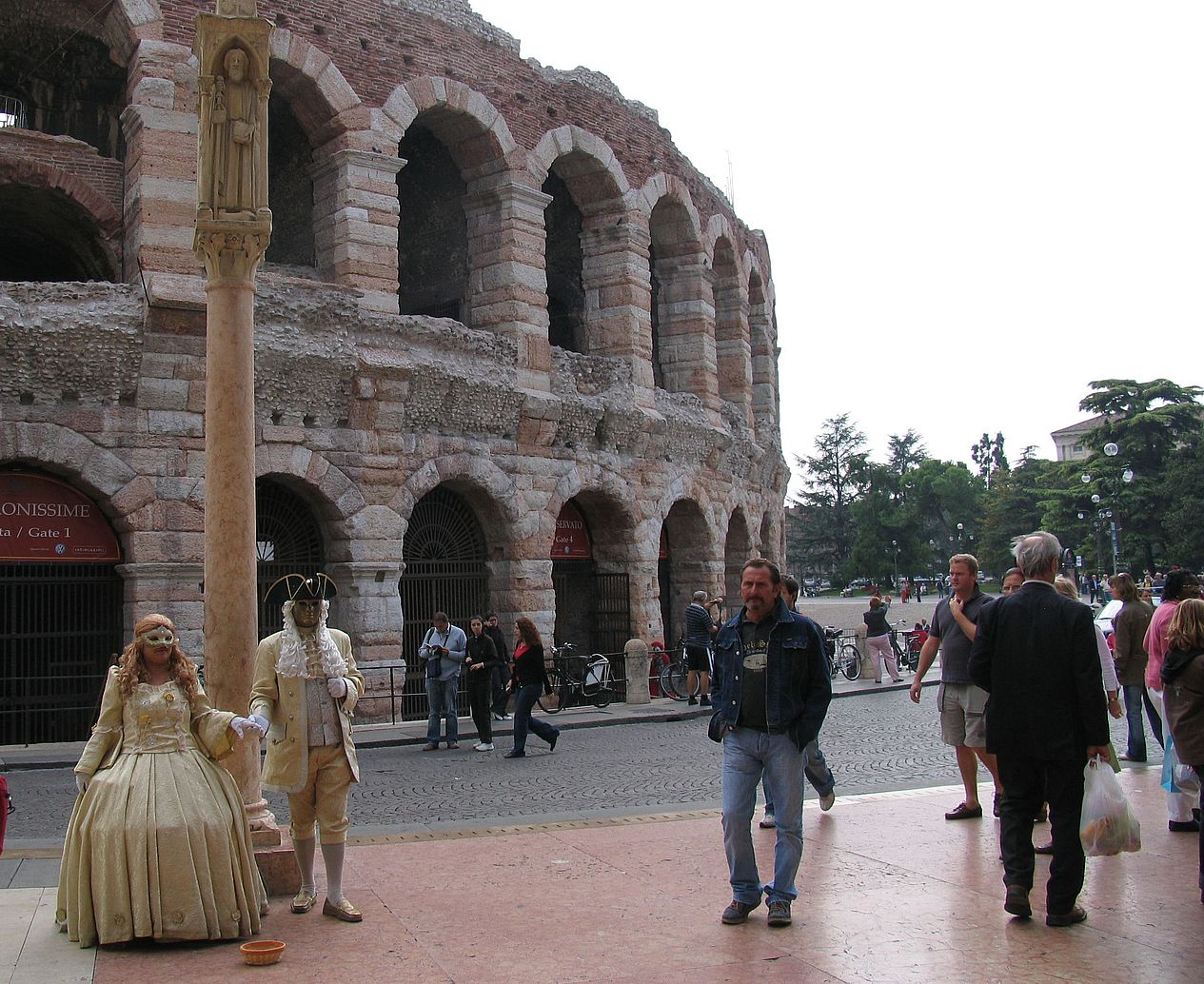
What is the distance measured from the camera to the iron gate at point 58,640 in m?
14.6

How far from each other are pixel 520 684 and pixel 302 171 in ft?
34.1

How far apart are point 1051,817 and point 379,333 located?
12.7 metres

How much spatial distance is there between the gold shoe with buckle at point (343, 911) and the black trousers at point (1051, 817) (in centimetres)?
313

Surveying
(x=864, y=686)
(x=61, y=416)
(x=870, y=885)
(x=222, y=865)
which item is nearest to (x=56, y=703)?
(x=61, y=416)

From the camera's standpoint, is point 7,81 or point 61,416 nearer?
point 61,416

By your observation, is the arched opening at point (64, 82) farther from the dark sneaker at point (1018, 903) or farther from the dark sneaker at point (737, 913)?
the dark sneaker at point (1018, 903)

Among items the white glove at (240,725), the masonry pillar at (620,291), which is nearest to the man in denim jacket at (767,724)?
the white glove at (240,725)

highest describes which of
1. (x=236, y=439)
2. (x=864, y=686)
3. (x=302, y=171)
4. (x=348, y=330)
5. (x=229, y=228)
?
(x=302, y=171)

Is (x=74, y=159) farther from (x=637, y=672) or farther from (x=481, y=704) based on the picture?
(x=637, y=672)

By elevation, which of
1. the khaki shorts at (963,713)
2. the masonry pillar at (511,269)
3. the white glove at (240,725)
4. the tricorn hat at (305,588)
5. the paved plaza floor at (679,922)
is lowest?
the paved plaza floor at (679,922)

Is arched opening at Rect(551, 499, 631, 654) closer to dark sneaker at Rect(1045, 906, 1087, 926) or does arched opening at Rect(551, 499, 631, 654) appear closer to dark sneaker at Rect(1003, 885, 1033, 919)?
dark sneaker at Rect(1003, 885, 1033, 919)

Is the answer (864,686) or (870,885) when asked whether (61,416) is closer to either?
(870,885)

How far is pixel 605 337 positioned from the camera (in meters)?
20.6

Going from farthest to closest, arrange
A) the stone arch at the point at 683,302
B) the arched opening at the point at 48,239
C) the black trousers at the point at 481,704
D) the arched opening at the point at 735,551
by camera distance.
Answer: the arched opening at the point at 735,551
the stone arch at the point at 683,302
the arched opening at the point at 48,239
the black trousers at the point at 481,704
